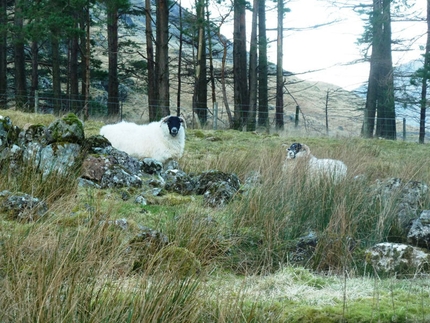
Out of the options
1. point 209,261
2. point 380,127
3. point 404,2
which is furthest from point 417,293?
point 380,127

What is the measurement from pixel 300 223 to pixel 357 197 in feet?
2.37

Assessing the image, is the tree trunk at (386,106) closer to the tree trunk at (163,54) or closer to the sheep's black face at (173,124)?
the tree trunk at (163,54)

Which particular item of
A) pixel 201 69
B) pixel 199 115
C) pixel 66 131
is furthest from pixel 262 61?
pixel 66 131

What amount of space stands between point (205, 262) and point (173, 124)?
6.39 m

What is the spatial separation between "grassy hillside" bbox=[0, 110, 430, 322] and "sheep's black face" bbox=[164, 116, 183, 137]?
129 inches

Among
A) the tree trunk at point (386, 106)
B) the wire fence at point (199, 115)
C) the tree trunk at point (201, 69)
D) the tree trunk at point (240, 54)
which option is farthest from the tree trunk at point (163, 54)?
the tree trunk at point (386, 106)

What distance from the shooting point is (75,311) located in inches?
111

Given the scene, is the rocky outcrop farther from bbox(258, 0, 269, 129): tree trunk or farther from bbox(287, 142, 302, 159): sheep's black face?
bbox(258, 0, 269, 129): tree trunk

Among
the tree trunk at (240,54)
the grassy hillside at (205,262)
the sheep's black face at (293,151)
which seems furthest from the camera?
the tree trunk at (240,54)

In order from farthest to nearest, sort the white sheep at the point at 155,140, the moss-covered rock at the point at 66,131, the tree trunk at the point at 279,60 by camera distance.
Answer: the tree trunk at the point at 279,60 < the white sheep at the point at 155,140 < the moss-covered rock at the point at 66,131

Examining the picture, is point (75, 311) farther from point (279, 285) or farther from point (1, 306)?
point (279, 285)

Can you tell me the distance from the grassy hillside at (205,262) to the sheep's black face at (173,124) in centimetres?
329

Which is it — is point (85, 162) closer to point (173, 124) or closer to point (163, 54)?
point (173, 124)

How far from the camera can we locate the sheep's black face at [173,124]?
422 inches
